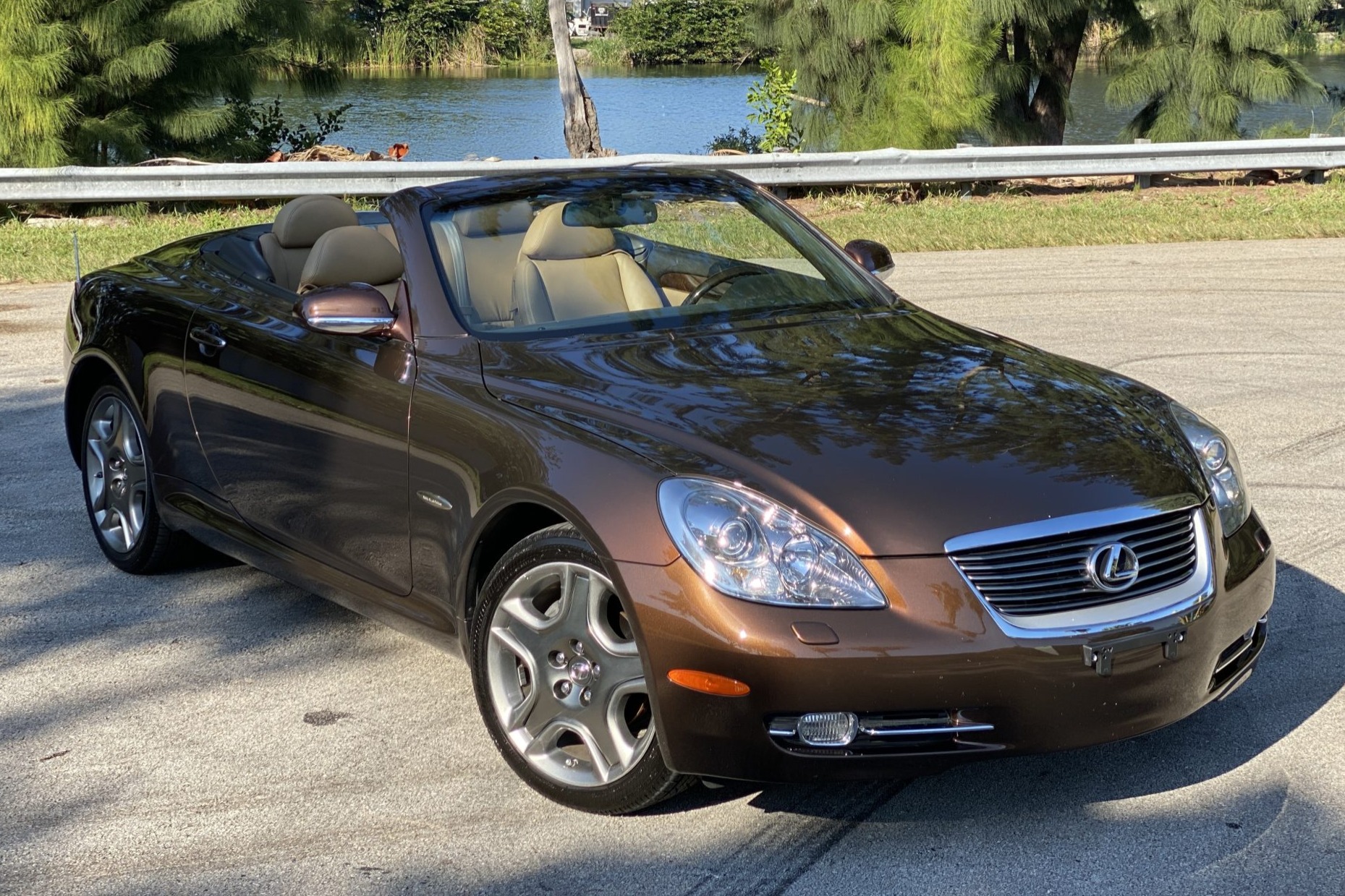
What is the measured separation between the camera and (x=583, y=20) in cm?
6781

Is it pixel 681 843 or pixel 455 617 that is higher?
pixel 455 617

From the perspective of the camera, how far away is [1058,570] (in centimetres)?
344

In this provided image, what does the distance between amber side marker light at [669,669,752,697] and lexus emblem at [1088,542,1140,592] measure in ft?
2.74

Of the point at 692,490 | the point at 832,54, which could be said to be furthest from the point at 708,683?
the point at 832,54

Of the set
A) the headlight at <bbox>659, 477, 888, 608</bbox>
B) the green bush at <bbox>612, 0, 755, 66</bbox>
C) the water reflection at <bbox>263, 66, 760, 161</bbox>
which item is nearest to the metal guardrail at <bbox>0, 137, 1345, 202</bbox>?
the water reflection at <bbox>263, 66, 760, 161</bbox>

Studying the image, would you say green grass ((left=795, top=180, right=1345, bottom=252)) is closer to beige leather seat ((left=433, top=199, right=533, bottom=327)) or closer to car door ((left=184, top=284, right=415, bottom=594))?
beige leather seat ((left=433, top=199, right=533, bottom=327))

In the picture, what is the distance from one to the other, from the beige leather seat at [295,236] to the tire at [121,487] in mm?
715

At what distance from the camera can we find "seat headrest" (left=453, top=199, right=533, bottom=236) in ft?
15.7

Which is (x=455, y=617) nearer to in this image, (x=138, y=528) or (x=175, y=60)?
(x=138, y=528)

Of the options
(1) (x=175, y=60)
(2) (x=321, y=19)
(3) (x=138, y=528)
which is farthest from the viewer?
(2) (x=321, y=19)

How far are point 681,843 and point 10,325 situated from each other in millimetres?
8181

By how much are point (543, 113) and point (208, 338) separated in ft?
88.0

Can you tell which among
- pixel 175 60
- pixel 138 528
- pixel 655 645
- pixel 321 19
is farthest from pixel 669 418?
pixel 321 19

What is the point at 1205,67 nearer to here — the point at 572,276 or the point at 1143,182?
the point at 1143,182
